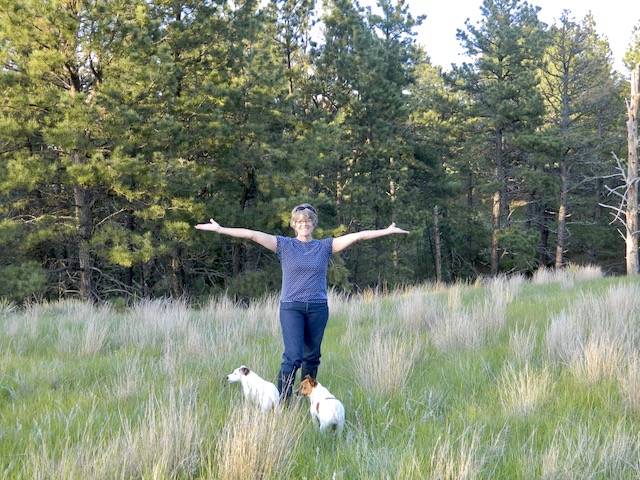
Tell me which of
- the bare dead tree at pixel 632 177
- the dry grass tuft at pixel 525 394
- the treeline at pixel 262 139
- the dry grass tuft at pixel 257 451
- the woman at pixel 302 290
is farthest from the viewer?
the bare dead tree at pixel 632 177

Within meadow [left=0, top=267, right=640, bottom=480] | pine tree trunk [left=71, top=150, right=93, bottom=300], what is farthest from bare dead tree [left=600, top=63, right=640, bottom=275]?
pine tree trunk [left=71, top=150, right=93, bottom=300]

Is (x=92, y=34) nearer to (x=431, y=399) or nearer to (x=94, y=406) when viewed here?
(x=94, y=406)

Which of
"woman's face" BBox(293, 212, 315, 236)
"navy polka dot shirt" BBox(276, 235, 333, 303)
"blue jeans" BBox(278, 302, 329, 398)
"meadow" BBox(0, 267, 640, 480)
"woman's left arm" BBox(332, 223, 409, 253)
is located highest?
"woman's face" BBox(293, 212, 315, 236)

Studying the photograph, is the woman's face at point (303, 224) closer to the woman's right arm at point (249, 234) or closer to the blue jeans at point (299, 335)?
the woman's right arm at point (249, 234)

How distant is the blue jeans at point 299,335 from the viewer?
374 centimetres

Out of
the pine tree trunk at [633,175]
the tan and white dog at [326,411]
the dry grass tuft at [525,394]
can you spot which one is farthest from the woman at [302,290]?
the pine tree trunk at [633,175]

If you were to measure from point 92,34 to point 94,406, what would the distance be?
1081cm

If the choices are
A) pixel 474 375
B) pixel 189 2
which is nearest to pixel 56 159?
pixel 189 2

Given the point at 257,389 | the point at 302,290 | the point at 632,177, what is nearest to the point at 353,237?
the point at 302,290

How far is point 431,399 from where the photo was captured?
347 cm

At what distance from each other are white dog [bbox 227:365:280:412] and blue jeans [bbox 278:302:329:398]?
7.9 inches

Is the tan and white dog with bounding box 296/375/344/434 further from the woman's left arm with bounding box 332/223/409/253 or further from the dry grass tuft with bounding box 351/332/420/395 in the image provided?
the woman's left arm with bounding box 332/223/409/253

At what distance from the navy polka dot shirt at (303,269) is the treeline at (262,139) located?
28.3 feet

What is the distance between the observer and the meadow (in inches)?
93.6
